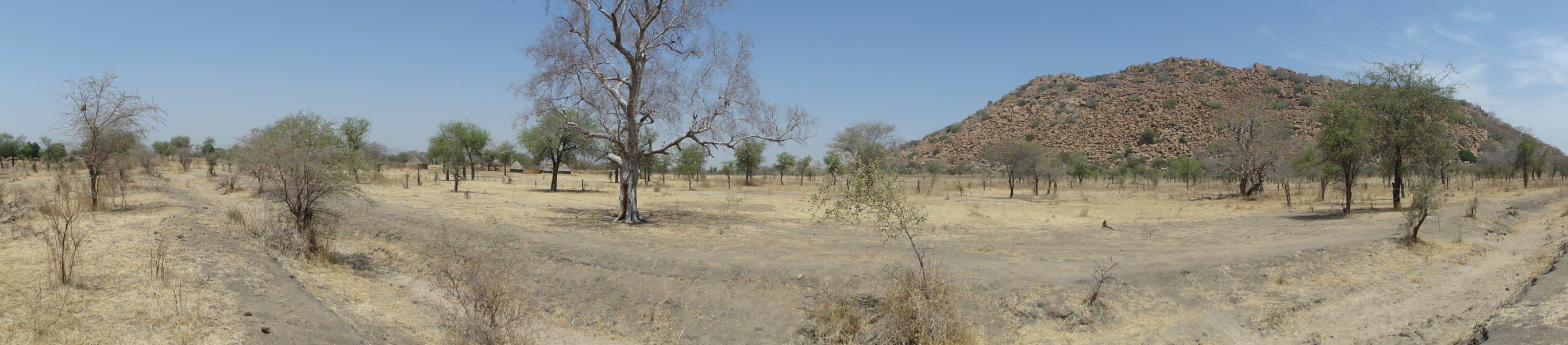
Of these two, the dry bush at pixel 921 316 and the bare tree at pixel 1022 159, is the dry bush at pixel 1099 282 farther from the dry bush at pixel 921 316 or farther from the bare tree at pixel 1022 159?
the bare tree at pixel 1022 159

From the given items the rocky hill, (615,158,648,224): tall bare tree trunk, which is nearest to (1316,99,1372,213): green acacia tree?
(615,158,648,224): tall bare tree trunk

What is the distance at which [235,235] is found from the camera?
1168 centimetres

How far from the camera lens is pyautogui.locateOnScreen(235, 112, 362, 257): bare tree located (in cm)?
1082

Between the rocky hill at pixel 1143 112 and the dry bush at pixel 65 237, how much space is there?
275ft

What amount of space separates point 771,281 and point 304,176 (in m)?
8.19

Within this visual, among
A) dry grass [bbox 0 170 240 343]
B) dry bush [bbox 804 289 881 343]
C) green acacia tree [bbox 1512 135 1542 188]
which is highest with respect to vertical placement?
green acacia tree [bbox 1512 135 1542 188]

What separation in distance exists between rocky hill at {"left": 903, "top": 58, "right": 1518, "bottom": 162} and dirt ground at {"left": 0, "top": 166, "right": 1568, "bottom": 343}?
6639 centimetres

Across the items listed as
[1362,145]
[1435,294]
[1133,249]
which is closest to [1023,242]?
[1133,249]

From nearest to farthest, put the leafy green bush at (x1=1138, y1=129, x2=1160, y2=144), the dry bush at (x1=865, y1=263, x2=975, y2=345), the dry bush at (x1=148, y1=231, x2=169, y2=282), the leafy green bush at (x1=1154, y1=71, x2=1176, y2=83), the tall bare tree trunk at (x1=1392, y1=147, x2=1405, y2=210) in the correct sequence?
1. the dry bush at (x1=148, y1=231, x2=169, y2=282)
2. the dry bush at (x1=865, y1=263, x2=975, y2=345)
3. the tall bare tree trunk at (x1=1392, y1=147, x2=1405, y2=210)
4. the leafy green bush at (x1=1138, y1=129, x2=1160, y2=144)
5. the leafy green bush at (x1=1154, y1=71, x2=1176, y2=83)

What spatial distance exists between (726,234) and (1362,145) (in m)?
19.7

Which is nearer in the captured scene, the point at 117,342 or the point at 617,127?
the point at 117,342

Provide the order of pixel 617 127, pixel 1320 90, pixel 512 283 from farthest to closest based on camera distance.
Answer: pixel 1320 90 < pixel 617 127 < pixel 512 283

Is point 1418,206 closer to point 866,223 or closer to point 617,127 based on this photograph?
point 866,223

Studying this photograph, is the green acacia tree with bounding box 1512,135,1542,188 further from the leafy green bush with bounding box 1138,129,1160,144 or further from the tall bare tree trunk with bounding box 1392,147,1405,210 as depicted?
the leafy green bush with bounding box 1138,129,1160,144
